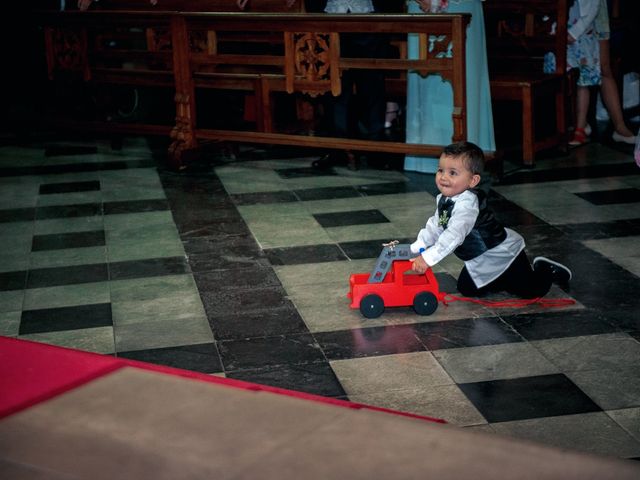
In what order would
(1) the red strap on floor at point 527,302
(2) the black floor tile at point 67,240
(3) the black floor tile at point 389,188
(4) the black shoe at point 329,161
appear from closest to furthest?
1. (1) the red strap on floor at point 527,302
2. (2) the black floor tile at point 67,240
3. (3) the black floor tile at point 389,188
4. (4) the black shoe at point 329,161

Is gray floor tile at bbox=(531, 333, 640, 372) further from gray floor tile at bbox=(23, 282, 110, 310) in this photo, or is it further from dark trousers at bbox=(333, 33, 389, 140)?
dark trousers at bbox=(333, 33, 389, 140)

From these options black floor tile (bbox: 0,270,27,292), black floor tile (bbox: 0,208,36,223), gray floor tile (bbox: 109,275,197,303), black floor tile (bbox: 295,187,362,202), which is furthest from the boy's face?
black floor tile (bbox: 0,208,36,223)

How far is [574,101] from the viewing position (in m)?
7.55

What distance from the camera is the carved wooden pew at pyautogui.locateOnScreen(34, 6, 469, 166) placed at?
5.95 m

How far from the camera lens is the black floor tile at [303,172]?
654 cm

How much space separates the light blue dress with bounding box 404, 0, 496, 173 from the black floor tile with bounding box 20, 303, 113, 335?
10.4 feet

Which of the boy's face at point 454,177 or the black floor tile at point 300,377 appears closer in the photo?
the black floor tile at point 300,377

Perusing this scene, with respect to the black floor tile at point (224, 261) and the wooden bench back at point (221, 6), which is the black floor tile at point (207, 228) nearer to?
the black floor tile at point (224, 261)

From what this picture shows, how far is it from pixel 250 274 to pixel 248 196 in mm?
1684

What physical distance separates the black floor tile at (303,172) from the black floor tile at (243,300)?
2.51 m

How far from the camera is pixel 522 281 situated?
3807mm

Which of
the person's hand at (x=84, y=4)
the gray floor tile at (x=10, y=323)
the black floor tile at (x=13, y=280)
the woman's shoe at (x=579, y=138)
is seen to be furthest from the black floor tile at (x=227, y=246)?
the person's hand at (x=84, y=4)

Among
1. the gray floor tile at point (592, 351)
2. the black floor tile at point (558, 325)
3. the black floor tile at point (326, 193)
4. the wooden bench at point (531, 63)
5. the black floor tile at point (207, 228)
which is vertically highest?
the wooden bench at point (531, 63)

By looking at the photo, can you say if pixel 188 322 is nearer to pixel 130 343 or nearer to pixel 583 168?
pixel 130 343
